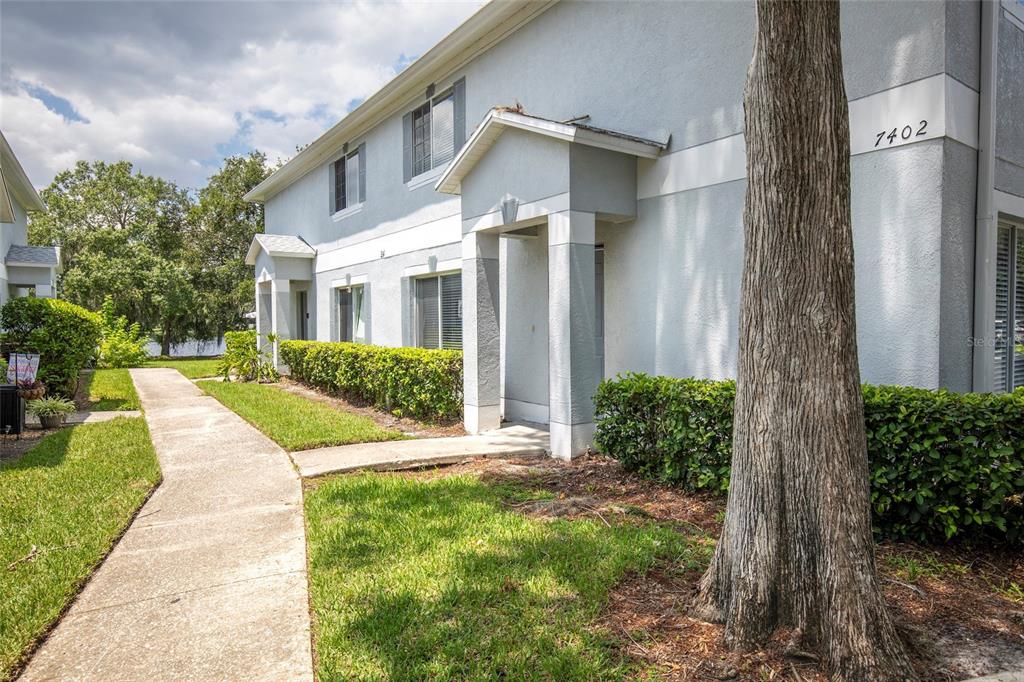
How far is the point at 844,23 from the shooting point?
557cm

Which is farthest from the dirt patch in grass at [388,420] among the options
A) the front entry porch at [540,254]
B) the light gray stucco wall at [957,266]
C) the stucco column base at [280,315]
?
the light gray stucco wall at [957,266]

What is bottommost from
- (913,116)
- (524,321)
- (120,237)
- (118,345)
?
(118,345)

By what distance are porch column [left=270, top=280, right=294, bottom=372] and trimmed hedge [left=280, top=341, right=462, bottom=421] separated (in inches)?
115

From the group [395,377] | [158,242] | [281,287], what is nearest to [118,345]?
[158,242]

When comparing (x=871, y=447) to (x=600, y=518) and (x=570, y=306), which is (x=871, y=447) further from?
(x=570, y=306)

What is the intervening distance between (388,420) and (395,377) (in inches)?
30.3

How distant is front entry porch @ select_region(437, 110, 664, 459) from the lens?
7.12 meters

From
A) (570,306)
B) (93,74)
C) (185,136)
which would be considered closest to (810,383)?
(570,306)

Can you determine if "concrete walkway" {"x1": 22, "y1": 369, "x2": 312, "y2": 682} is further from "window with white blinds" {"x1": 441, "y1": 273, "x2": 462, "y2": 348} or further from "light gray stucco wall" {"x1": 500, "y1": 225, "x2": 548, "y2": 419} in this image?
"window with white blinds" {"x1": 441, "y1": 273, "x2": 462, "y2": 348}

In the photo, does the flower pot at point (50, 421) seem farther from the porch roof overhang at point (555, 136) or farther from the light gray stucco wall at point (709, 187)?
the porch roof overhang at point (555, 136)

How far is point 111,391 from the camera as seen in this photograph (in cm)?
1445

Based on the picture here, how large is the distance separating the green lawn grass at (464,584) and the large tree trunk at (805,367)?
2.93 feet

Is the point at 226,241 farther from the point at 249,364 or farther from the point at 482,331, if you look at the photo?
the point at 482,331

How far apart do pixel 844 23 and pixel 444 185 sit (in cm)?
557
